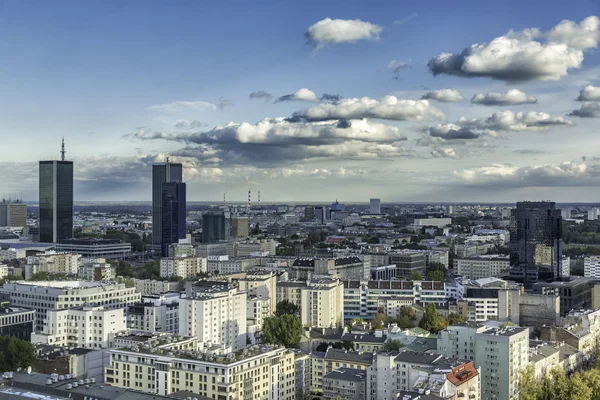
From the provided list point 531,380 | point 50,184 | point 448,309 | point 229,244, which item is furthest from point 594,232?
point 531,380

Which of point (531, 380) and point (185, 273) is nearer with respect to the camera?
point (531, 380)

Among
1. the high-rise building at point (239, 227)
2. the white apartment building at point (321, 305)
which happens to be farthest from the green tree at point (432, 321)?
the high-rise building at point (239, 227)

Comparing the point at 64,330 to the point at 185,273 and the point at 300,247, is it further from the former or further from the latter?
the point at 300,247

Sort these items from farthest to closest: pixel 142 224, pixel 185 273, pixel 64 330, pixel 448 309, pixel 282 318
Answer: pixel 142 224 < pixel 185 273 < pixel 448 309 < pixel 282 318 < pixel 64 330

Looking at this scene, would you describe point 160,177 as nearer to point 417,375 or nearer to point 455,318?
point 455,318

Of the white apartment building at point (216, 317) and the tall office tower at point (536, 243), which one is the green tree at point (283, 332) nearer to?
the white apartment building at point (216, 317)

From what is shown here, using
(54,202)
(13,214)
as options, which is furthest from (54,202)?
(13,214)

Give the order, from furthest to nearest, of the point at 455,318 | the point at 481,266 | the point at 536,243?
the point at 481,266 < the point at 536,243 < the point at 455,318

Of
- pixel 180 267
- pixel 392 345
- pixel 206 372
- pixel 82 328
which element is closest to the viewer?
pixel 206 372
